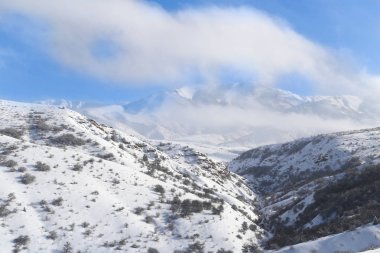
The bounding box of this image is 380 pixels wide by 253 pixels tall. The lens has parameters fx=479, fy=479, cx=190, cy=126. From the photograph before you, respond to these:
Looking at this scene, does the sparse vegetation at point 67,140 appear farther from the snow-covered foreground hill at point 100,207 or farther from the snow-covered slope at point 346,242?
the snow-covered slope at point 346,242

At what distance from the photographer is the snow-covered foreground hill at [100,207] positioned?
31.8 m

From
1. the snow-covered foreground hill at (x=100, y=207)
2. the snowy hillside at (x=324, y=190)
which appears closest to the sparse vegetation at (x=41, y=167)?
the snow-covered foreground hill at (x=100, y=207)

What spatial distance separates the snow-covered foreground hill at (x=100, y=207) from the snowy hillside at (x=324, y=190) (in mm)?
3591

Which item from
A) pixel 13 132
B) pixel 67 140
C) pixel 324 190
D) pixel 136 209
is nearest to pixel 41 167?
pixel 136 209

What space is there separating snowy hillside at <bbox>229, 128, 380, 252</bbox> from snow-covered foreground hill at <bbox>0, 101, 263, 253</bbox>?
359cm

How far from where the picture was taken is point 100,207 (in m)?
36.3

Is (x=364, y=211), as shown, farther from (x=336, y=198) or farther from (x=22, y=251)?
(x=22, y=251)

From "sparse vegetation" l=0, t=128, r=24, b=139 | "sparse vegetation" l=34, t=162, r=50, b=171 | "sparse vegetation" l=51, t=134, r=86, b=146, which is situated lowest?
"sparse vegetation" l=34, t=162, r=50, b=171

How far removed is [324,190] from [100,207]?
20205 mm

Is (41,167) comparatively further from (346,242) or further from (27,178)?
(346,242)

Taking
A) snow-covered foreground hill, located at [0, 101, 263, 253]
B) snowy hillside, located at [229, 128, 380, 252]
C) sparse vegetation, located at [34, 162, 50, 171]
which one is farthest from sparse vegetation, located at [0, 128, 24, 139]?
snowy hillside, located at [229, 128, 380, 252]

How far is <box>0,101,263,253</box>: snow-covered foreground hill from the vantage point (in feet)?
104

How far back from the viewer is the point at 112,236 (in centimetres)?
3256

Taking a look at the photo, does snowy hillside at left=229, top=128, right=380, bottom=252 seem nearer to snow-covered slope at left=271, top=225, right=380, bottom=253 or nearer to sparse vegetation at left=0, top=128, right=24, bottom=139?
snow-covered slope at left=271, top=225, right=380, bottom=253
